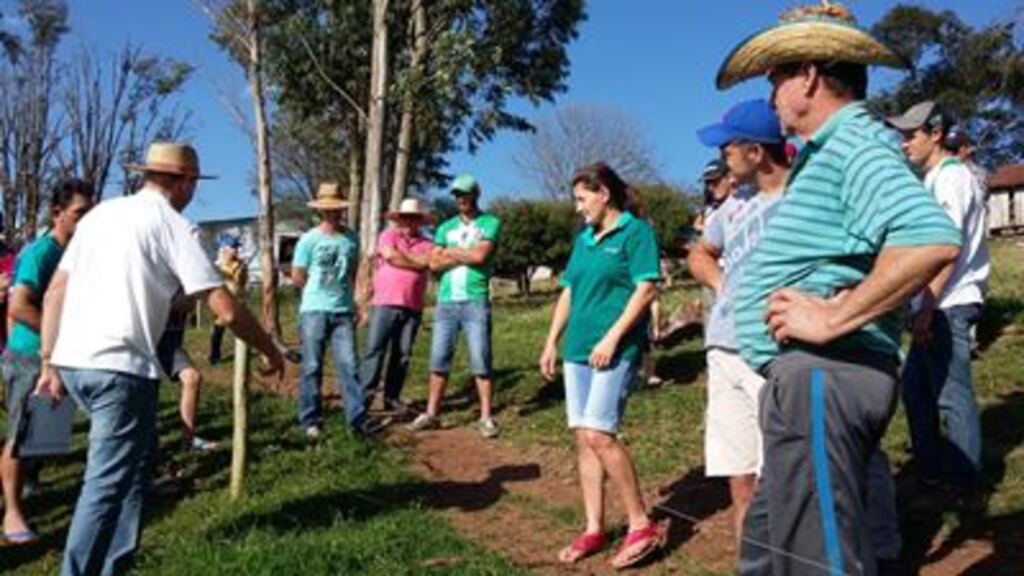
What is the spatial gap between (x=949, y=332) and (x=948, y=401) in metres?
0.35

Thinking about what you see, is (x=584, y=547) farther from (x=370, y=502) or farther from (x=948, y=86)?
(x=948, y=86)

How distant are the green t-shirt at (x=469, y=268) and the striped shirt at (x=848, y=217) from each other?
18.4 ft

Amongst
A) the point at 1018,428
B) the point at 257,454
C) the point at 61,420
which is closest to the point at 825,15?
the point at 1018,428

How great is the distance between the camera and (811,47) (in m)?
2.76

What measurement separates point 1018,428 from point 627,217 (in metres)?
3.10

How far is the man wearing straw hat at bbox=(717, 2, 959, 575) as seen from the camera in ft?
8.33

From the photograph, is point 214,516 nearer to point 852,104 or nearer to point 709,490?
point 709,490

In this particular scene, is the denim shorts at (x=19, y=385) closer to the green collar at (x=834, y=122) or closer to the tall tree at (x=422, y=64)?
the green collar at (x=834, y=122)

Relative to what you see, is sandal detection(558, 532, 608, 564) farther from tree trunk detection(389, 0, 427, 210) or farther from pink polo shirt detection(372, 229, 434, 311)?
tree trunk detection(389, 0, 427, 210)

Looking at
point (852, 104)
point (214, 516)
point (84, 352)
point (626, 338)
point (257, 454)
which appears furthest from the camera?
point (257, 454)

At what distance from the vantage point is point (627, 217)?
5.43 meters

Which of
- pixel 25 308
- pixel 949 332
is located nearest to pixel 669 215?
pixel 949 332

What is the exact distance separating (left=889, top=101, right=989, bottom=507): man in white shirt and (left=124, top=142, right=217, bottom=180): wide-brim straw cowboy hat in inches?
140

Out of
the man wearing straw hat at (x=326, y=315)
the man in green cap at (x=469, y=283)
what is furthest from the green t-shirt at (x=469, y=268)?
the man wearing straw hat at (x=326, y=315)
